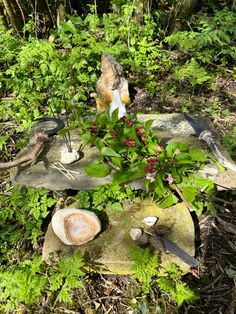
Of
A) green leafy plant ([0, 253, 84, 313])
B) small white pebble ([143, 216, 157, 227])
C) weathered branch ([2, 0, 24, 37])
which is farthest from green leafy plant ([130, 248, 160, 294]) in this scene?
weathered branch ([2, 0, 24, 37])

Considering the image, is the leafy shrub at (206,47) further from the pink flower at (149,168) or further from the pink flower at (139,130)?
the pink flower at (149,168)

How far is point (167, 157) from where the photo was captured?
253 cm

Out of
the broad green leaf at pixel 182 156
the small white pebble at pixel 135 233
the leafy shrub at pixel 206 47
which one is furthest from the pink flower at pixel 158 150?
the leafy shrub at pixel 206 47

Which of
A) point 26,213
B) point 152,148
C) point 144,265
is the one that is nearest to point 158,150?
point 152,148

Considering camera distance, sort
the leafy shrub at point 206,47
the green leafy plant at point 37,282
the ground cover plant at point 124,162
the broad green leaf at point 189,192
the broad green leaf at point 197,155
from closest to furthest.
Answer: the green leafy plant at point 37,282
the ground cover plant at point 124,162
the broad green leaf at point 189,192
the broad green leaf at point 197,155
the leafy shrub at point 206,47

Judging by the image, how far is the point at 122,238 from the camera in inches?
96.3

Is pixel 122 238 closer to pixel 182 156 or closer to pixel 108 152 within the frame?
pixel 108 152

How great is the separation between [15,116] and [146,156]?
2100 millimetres

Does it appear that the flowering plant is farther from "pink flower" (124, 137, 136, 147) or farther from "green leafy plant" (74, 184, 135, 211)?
"green leafy plant" (74, 184, 135, 211)

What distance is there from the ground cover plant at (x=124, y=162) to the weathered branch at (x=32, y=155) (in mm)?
250

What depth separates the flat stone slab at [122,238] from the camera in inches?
91.9

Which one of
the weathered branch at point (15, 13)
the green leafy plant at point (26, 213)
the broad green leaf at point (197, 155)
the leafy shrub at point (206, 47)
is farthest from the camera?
the weathered branch at point (15, 13)

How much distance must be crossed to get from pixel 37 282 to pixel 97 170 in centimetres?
94

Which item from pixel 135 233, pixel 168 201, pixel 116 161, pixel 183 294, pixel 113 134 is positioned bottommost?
pixel 183 294
